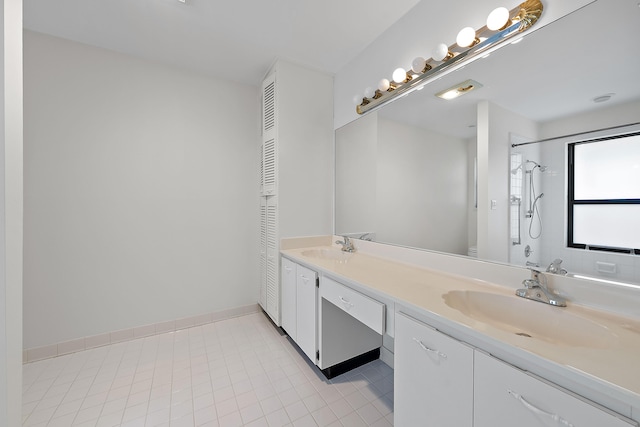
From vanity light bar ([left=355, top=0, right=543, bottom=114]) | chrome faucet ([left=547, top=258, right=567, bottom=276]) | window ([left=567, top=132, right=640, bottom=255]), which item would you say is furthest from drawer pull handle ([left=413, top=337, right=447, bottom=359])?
vanity light bar ([left=355, top=0, right=543, bottom=114])

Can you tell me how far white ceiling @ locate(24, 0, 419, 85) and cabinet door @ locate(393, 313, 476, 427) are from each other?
1930 millimetres

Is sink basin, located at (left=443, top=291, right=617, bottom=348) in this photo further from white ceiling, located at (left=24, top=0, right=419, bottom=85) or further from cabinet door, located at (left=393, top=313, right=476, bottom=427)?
white ceiling, located at (left=24, top=0, right=419, bottom=85)

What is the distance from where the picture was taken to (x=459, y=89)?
137cm

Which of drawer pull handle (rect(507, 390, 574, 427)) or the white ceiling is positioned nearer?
drawer pull handle (rect(507, 390, 574, 427))

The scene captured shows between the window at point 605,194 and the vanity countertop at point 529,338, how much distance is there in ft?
0.91

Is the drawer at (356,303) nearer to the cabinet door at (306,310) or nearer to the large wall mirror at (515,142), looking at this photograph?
the cabinet door at (306,310)

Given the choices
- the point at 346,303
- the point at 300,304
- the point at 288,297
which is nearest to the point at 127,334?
the point at 288,297

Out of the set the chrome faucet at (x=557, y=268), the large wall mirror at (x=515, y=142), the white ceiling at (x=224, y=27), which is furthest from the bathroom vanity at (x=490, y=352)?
the white ceiling at (x=224, y=27)

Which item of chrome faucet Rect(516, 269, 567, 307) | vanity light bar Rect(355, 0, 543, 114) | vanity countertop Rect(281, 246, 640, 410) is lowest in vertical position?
vanity countertop Rect(281, 246, 640, 410)

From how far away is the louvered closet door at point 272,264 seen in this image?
86.6 inches

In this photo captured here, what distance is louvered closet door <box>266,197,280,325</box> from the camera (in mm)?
2199

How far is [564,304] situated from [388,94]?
5.02 ft

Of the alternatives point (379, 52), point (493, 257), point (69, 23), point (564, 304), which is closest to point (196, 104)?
point (69, 23)

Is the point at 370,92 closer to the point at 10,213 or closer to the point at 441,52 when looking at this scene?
the point at 441,52
